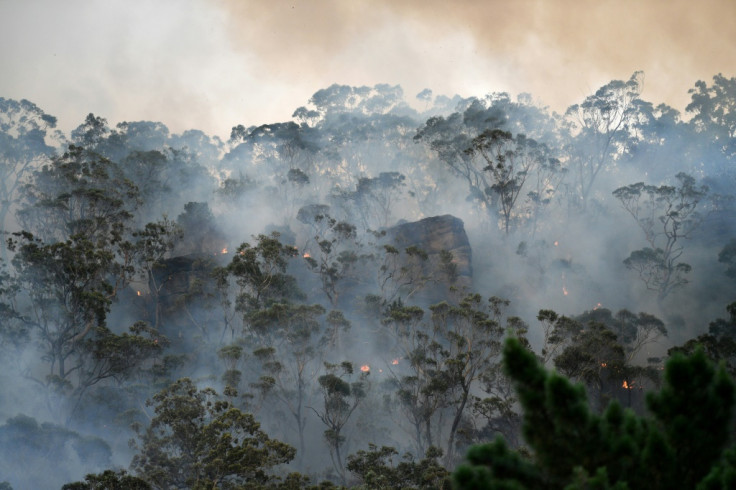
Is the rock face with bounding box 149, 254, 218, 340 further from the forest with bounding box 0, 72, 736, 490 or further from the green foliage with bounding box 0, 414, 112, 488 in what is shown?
the green foliage with bounding box 0, 414, 112, 488

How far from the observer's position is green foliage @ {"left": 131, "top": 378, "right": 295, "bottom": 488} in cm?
2055

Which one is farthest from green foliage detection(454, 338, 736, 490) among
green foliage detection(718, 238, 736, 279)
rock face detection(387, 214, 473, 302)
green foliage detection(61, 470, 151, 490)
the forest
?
green foliage detection(718, 238, 736, 279)

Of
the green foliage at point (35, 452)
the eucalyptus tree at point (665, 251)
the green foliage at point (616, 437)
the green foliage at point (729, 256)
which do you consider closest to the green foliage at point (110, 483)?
the green foliage at point (35, 452)

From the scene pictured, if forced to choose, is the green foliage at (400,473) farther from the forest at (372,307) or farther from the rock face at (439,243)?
the rock face at (439,243)

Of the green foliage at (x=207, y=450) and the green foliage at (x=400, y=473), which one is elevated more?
the green foliage at (x=207, y=450)

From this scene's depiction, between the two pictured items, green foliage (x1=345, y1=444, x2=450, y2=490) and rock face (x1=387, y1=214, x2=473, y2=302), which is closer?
green foliage (x1=345, y1=444, x2=450, y2=490)

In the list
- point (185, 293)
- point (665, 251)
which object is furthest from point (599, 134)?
point (185, 293)

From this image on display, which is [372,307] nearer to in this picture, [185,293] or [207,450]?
Answer: [185,293]

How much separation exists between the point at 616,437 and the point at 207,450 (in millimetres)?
19899

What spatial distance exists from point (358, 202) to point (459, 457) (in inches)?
1453

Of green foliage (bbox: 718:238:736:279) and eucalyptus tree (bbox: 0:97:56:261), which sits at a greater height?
eucalyptus tree (bbox: 0:97:56:261)

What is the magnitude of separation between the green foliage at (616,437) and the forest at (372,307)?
38 mm

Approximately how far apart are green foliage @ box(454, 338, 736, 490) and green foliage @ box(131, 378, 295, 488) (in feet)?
49.7

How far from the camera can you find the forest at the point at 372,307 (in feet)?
28.1
